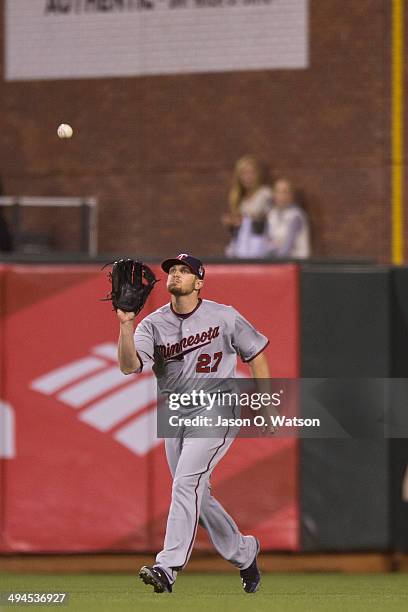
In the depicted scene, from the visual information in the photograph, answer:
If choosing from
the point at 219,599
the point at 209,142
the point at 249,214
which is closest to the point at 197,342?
the point at 219,599

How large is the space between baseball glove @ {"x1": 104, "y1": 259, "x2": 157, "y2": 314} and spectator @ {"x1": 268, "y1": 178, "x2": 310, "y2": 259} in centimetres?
662

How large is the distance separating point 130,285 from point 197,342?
0.74 ft

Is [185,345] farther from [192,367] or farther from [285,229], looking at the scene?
[285,229]

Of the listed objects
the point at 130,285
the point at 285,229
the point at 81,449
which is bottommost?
the point at 81,449

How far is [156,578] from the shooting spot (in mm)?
3301

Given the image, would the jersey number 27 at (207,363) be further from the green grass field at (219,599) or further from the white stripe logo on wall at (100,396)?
the white stripe logo on wall at (100,396)

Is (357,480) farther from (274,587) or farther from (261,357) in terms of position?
(261,357)

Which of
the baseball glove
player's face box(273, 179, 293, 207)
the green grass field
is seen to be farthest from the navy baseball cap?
player's face box(273, 179, 293, 207)

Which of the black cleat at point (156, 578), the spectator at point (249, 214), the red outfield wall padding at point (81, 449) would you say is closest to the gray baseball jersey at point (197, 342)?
the black cleat at point (156, 578)

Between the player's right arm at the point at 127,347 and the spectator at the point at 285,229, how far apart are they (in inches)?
268

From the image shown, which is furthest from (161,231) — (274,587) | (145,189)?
(274,587)

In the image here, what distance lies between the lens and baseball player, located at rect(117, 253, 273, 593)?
3244 millimetres

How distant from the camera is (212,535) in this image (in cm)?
335

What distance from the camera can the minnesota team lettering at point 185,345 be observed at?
10.8ft
